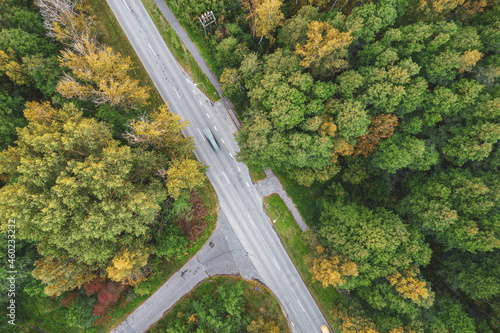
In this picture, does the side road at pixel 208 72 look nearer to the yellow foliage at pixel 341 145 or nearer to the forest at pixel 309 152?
the forest at pixel 309 152

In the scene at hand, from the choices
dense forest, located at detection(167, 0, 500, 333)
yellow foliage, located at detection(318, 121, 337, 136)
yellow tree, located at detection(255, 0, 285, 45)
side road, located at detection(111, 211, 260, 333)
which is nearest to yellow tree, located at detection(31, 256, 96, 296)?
side road, located at detection(111, 211, 260, 333)

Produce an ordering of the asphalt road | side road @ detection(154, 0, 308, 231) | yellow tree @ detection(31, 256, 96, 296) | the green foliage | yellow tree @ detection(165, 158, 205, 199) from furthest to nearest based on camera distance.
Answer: side road @ detection(154, 0, 308, 231)
the asphalt road
the green foliage
yellow tree @ detection(165, 158, 205, 199)
yellow tree @ detection(31, 256, 96, 296)

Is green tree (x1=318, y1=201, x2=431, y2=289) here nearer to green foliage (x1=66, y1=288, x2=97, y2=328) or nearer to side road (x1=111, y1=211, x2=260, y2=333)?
side road (x1=111, y1=211, x2=260, y2=333)

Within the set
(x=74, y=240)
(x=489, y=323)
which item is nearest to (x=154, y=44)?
(x=74, y=240)

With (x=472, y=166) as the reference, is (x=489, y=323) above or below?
below

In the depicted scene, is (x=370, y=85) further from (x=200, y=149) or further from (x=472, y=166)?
(x=200, y=149)

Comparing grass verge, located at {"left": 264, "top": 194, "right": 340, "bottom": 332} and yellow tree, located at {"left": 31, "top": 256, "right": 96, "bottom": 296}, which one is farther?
grass verge, located at {"left": 264, "top": 194, "right": 340, "bottom": 332}
